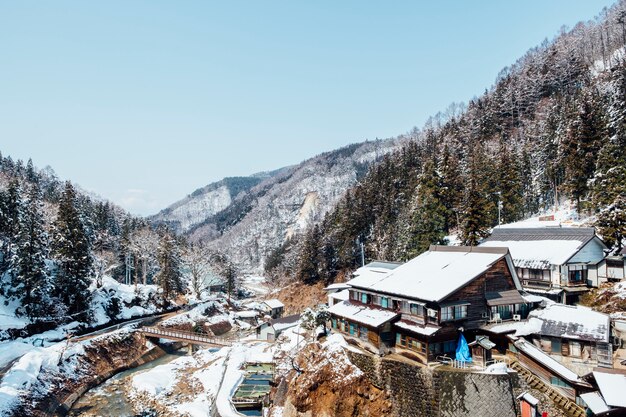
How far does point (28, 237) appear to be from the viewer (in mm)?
41312

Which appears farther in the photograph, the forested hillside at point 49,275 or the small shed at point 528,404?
the forested hillside at point 49,275

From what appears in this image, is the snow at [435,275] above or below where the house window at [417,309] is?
above

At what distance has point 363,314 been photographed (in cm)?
2808

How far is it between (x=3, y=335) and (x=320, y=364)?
110 ft

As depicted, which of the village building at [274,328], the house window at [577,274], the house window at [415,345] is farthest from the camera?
the village building at [274,328]

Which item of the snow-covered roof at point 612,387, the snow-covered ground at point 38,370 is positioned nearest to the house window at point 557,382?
the snow-covered roof at point 612,387

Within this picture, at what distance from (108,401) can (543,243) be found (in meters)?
41.8

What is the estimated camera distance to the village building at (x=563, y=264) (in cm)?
3088

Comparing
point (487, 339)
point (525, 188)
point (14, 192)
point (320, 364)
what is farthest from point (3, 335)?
point (525, 188)

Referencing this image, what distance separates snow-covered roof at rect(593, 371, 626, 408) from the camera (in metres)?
17.3

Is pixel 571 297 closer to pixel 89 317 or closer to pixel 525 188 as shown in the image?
pixel 525 188

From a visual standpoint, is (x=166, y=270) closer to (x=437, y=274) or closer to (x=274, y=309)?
(x=274, y=309)

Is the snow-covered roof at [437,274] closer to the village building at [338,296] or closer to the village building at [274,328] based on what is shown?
the village building at [338,296]

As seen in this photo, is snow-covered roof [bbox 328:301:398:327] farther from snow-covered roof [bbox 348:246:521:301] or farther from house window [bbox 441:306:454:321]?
house window [bbox 441:306:454:321]
